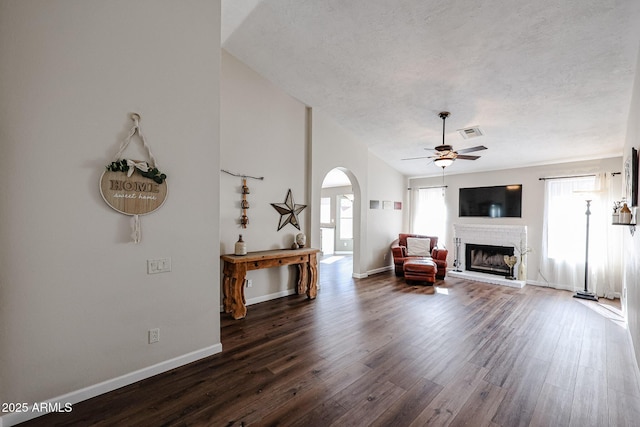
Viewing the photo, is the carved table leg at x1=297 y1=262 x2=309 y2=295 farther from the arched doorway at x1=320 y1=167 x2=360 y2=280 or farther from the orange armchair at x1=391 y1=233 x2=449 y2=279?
the arched doorway at x1=320 y1=167 x2=360 y2=280

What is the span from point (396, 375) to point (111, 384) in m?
2.30

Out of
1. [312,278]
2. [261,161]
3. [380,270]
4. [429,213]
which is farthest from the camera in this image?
[429,213]

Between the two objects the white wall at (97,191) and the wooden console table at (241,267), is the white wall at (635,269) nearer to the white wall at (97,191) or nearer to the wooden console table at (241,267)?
the wooden console table at (241,267)

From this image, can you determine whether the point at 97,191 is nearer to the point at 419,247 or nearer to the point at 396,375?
the point at 396,375

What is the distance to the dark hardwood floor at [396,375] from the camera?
1.85m

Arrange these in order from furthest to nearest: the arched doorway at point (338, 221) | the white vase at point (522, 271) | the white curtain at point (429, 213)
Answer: the arched doorway at point (338, 221) < the white curtain at point (429, 213) < the white vase at point (522, 271)

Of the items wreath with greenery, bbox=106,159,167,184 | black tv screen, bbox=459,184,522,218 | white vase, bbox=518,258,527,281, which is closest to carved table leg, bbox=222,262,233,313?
wreath with greenery, bbox=106,159,167,184

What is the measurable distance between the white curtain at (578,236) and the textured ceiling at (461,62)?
67cm

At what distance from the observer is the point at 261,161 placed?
168 inches

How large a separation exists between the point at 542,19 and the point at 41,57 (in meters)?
3.95

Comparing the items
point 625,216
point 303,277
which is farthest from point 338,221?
point 625,216

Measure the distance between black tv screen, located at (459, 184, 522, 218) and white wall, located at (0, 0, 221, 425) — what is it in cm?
593

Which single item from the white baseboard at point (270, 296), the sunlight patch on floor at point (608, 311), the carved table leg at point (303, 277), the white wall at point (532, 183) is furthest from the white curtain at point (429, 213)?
the white baseboard at point (270, 296)

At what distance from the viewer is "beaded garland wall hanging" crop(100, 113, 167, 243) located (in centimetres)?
204
